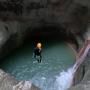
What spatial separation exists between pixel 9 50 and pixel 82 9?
16.3ft

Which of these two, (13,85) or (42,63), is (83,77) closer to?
(13,85)

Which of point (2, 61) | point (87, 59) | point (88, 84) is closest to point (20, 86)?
point (88, 84)

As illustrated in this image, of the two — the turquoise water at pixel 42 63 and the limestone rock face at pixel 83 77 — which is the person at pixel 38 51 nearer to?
the turquoise water at pixel 42 63

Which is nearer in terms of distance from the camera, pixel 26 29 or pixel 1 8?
pixel 1 8

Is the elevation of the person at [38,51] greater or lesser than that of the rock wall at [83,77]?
lesser

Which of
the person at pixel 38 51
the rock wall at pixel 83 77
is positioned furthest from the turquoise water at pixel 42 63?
the rock wall at pixel 83 77

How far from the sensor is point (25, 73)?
16.4 m

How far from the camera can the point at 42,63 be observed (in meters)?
17.3

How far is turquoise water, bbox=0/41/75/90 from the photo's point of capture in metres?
16.1

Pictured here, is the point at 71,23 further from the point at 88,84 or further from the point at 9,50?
the point at 88,84

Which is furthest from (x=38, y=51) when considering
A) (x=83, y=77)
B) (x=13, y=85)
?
(x=13, y=85)

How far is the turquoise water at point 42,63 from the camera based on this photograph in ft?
52.9

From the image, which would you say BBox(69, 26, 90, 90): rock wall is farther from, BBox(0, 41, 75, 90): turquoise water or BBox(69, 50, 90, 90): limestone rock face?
BBox(0, 41, 75, 90): turquoise water

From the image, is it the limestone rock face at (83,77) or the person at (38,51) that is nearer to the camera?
the limestone rock face at (83,77)
